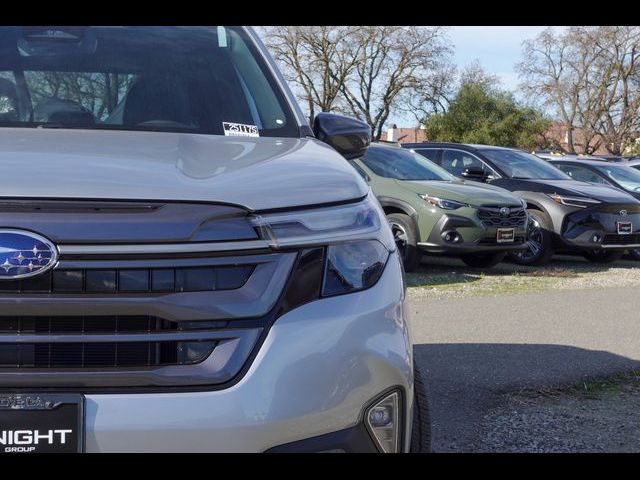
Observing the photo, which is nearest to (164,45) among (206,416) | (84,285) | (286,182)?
(286,182)

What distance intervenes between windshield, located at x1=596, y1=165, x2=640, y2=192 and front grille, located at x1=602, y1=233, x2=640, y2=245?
2.66m

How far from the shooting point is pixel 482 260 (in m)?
11.2

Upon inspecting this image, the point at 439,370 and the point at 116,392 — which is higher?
the point at 116,392

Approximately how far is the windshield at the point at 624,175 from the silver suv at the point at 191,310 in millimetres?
13098

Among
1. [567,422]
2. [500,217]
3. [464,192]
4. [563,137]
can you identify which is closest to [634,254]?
[500,217]

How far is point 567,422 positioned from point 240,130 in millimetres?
2474

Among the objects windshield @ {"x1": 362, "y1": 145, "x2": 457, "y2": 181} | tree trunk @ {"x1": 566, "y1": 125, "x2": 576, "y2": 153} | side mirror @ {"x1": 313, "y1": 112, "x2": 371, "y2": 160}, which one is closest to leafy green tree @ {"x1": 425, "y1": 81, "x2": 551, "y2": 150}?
tree trunk @ {"x1": 566, "y1": 125, "x2": 576, "y2": 153}

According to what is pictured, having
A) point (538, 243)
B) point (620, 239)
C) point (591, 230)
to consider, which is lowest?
point (538, 243)

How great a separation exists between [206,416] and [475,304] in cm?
654

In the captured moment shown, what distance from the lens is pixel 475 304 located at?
8.23m

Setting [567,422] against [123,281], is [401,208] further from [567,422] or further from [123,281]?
[123,281]

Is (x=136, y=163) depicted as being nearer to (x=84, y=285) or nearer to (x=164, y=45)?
(x=84, y=285)

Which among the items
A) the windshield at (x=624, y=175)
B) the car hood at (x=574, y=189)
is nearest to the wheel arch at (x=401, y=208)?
the car hood at (x=574, y=189)

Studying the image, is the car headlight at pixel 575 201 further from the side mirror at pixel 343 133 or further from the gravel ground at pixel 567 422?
the side mirror at pixel 343 133
